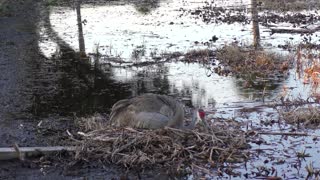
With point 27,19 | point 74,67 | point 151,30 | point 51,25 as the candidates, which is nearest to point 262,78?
point 74,67

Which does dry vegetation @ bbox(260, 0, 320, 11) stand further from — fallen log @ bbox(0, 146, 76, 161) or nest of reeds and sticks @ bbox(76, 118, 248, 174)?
fallen log @ bbox(0, 146, 76, 161)

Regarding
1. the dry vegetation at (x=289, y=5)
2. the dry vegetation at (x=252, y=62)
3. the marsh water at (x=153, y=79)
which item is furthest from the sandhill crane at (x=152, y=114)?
the dry vegetation at (x=289, y=5)

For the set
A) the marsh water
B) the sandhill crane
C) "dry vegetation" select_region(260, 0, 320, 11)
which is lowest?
the marsh water

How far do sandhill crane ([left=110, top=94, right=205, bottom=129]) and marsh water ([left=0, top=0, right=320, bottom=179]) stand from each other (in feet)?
4.08

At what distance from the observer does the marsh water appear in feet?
31.8

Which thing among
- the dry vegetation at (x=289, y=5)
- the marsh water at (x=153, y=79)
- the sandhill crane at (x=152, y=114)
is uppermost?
the dry vegetation at (x=289, y=5)

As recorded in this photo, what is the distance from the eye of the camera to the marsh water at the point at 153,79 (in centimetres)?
970

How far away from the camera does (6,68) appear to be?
1658cm

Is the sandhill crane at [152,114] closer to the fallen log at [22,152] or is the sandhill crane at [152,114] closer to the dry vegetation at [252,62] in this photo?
the fallen log at [22,152]

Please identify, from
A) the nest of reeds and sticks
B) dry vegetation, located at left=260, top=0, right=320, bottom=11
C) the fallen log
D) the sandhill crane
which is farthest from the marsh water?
dry vegetation, located at left=260, top=0, right=320, bottom=11

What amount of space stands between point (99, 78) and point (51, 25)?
1217 cm

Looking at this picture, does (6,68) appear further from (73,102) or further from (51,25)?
(51,25)

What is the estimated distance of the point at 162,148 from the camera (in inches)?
339

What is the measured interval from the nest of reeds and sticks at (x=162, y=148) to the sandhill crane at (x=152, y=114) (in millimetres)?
187
